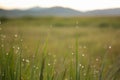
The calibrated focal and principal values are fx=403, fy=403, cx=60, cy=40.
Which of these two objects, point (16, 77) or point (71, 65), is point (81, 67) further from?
point (16, 77)

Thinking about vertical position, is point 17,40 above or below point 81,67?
above

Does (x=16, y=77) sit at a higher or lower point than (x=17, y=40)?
lower

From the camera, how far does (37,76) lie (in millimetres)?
2906

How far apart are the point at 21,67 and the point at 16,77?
0.16 m

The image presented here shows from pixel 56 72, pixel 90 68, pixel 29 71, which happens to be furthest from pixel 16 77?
pixel 90 68

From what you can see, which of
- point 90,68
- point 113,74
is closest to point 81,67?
point 90,68

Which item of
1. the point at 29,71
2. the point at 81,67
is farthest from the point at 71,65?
the point at 29,71

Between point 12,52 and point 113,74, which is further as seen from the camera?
point 12,52

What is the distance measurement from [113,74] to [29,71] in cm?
61

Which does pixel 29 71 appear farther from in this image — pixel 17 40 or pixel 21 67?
pixel 17 40

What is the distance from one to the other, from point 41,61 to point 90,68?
368 millimetres

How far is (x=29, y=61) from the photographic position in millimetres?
3049

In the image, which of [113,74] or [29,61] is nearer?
[113,74]

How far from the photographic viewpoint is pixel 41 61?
295cm
